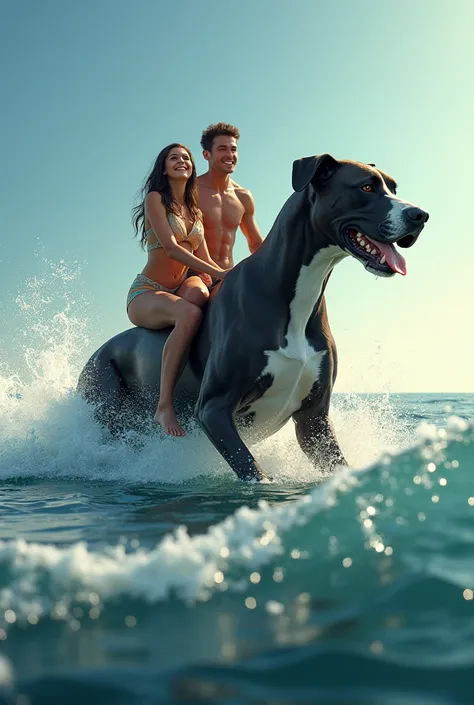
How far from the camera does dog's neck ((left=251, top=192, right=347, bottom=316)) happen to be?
13.2ft

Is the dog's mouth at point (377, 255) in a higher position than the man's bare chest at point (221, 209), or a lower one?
lower

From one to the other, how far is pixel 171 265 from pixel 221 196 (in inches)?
28.4

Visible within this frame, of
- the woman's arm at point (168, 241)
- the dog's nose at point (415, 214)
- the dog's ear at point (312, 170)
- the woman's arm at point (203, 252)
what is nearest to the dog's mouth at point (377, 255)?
the dog's nose at point (415, 214)

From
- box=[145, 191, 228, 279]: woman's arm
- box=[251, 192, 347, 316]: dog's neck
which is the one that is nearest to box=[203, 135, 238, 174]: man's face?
box=[145, 191, 228, 279]: woman's arm

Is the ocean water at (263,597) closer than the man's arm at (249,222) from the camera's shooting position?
Yes

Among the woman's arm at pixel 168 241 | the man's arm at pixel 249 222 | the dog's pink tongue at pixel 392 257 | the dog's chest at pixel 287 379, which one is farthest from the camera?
the man's arm at pixel 249 222

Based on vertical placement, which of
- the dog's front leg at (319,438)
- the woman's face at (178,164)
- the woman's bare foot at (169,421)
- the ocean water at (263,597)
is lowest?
the ocean water at (263,597)

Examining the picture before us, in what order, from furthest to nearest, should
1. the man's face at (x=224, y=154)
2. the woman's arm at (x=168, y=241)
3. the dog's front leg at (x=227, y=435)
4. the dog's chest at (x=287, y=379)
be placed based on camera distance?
the man's face at (x=224, y=154)
the woman's arm at (x=168, y=241)
the dog's chest at (x=287, y=379)
the dog's front leg at (x=227, y=435)

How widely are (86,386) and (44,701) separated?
14.6 ft

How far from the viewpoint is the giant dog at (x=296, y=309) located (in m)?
3.79

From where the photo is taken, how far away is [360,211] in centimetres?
379

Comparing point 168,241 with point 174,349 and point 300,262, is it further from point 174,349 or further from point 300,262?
point 300,262

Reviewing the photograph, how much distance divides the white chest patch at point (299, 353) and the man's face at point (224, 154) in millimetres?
1561

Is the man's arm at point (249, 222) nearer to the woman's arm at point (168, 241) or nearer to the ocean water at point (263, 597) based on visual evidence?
the woman's arm at point (168, 241)
